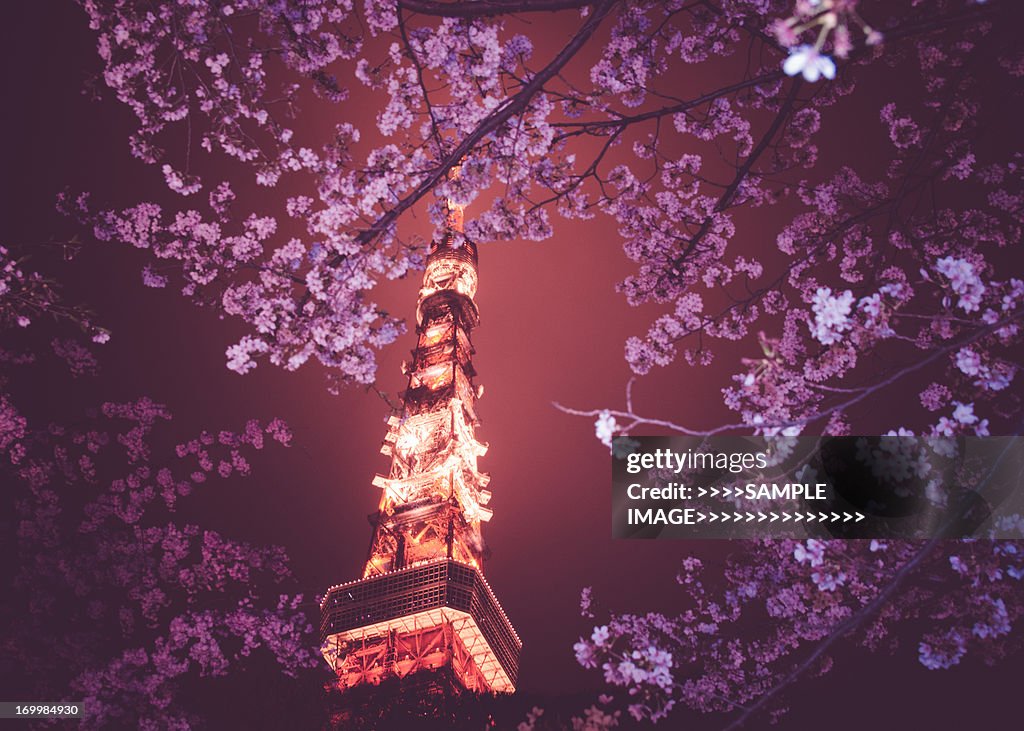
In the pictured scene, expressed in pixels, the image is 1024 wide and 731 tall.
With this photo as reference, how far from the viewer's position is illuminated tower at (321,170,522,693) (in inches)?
1039

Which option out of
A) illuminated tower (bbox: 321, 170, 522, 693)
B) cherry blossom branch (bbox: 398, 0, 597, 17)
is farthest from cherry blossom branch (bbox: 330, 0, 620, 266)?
illuminated tower (bbox: 321, 170, 522, 693)

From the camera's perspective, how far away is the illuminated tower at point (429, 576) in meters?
26.4

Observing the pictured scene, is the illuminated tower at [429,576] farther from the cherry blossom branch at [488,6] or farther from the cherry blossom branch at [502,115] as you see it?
the cherry blossom branch at [488,6]

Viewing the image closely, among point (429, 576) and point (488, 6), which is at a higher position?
point (429, 576)

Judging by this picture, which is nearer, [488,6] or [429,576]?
[488,6]

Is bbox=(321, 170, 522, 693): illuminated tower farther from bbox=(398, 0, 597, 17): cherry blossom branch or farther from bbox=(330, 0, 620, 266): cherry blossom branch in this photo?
bbox=(398, 0, 597, 17): cherry blossom branch

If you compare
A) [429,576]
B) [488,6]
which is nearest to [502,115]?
[488,6]

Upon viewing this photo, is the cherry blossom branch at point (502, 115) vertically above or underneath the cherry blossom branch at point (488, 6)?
underneath

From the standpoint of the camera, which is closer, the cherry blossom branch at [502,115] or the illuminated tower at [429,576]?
the cherry blossom branch at [502,115]

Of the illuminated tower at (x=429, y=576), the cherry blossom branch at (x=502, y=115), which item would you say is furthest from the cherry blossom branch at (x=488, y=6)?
the illuminated tower at (x=429, y=576)

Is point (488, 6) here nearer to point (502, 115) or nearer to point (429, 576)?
point (502, 115)

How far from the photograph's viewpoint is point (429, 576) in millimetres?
27062

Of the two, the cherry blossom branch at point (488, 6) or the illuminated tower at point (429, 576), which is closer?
the cherry blossom branch at point (488, 6)

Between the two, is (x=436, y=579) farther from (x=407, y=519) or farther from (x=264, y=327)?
(x=264, y=327)
